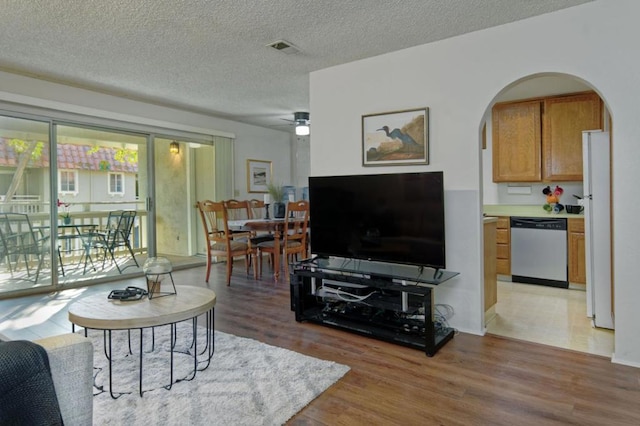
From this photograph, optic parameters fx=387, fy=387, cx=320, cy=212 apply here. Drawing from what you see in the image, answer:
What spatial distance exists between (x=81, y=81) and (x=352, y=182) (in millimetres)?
3511

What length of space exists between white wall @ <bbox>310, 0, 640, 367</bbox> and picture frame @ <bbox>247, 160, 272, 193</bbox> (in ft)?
11.3

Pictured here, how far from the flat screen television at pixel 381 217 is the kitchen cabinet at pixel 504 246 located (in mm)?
2429

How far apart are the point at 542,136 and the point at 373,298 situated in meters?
3.48

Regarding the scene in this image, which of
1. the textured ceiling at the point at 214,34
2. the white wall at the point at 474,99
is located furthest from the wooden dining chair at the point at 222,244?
the white wall at the point at 474,99

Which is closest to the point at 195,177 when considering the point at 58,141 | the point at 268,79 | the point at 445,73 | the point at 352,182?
the point at 58,141

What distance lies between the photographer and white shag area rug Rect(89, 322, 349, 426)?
1.95 m

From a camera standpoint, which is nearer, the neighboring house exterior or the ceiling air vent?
the ceiling air vent

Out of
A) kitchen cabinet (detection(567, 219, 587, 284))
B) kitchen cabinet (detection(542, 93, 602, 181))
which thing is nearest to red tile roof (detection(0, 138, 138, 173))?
kitchen cabinet (detection(542, 93, 602, 181))

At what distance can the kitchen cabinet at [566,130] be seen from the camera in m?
4.66

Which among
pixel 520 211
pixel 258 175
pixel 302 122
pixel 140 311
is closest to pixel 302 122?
pixel 302 122

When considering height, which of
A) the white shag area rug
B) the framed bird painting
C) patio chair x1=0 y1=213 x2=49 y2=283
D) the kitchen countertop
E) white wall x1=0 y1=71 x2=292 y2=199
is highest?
white wall x1=0 y1=71 x2=292 y2=199

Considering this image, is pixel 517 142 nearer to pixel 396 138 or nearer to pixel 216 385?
pixel 396 138

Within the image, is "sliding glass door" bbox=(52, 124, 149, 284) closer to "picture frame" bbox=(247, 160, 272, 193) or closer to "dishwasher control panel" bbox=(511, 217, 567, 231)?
"picture frame" bbox=(247, 160, 272, 193)

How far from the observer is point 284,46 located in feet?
11.1
